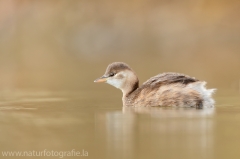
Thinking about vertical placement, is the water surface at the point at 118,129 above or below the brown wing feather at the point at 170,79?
below

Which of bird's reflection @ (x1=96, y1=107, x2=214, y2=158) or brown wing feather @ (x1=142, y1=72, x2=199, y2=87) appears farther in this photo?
brown wing feather @ (x1=142, y1=72, x2=199, y2=87)

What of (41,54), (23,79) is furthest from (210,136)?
(41,54)

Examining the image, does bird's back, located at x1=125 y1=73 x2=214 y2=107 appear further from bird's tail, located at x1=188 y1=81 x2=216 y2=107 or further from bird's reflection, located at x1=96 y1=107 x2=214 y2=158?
bird's reflection, located at x1=96 y1=107 x2=214 y2=158

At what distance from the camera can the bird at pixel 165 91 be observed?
891 cm

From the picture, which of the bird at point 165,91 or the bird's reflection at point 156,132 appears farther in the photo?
the bird at point 165,91

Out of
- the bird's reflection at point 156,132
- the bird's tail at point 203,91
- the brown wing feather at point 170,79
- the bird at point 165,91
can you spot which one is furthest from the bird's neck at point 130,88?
the bird's tail at point 203,91

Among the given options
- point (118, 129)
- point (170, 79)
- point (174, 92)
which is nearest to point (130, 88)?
point (170, 79)

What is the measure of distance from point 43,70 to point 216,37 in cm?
659

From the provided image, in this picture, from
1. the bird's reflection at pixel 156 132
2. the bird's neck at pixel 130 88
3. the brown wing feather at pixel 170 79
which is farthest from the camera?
the bird's neck at pixel 130 88

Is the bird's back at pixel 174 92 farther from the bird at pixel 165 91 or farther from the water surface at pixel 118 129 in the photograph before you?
the water surface at pixel 118 129

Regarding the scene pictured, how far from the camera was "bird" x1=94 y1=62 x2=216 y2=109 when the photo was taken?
891 centimetres

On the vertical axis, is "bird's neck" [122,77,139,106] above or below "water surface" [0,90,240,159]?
above

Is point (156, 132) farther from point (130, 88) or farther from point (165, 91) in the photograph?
point (130, 88)

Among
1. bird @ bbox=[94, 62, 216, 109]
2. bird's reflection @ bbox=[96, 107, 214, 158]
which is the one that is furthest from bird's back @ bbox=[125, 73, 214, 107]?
bird's reflection @ bbox=[96, 107, 214, 158]
